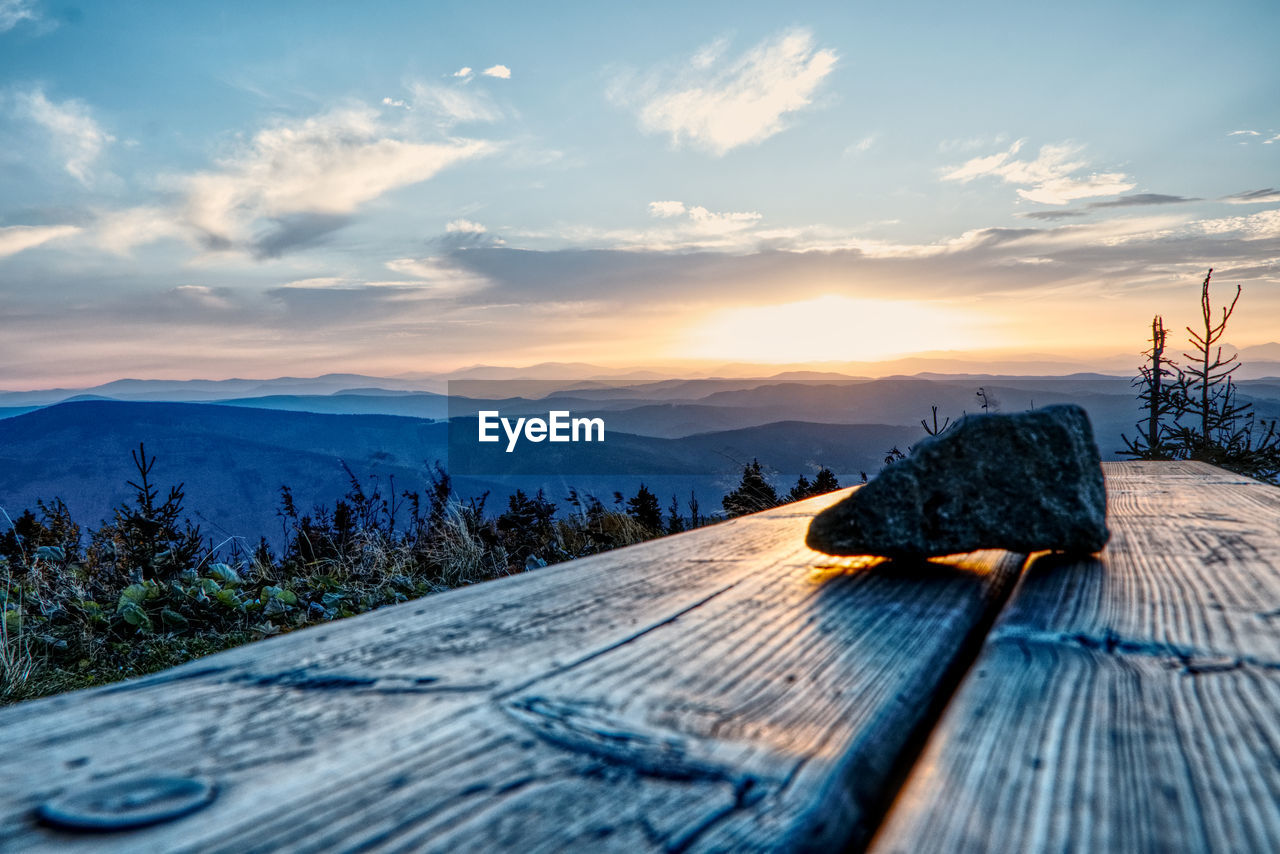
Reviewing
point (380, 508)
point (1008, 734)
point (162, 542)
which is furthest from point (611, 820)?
point (380, 508)

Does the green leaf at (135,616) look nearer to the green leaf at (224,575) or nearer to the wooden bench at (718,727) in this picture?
the green leaf at (224,575)

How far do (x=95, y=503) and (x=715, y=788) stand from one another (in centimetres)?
12216

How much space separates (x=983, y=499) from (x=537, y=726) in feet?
3.52

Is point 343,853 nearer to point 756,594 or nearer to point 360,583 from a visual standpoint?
point 756,594

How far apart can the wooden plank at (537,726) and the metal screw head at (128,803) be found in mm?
12

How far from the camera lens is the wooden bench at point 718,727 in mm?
540

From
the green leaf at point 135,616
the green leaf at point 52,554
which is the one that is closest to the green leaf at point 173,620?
the green leaf at point 135,616

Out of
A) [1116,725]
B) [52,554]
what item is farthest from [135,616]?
[1116,725]

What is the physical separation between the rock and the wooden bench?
21cm

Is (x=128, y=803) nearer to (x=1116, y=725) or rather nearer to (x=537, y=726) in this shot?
(x=537, y=726)

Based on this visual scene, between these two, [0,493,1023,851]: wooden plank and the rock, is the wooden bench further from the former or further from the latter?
the rock

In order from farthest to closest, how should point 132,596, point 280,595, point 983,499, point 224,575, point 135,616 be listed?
point 224,575, point 280,595, point 132,596, point 135,616, point 983,499

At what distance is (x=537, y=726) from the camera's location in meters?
0.69

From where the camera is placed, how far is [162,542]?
284 inches
